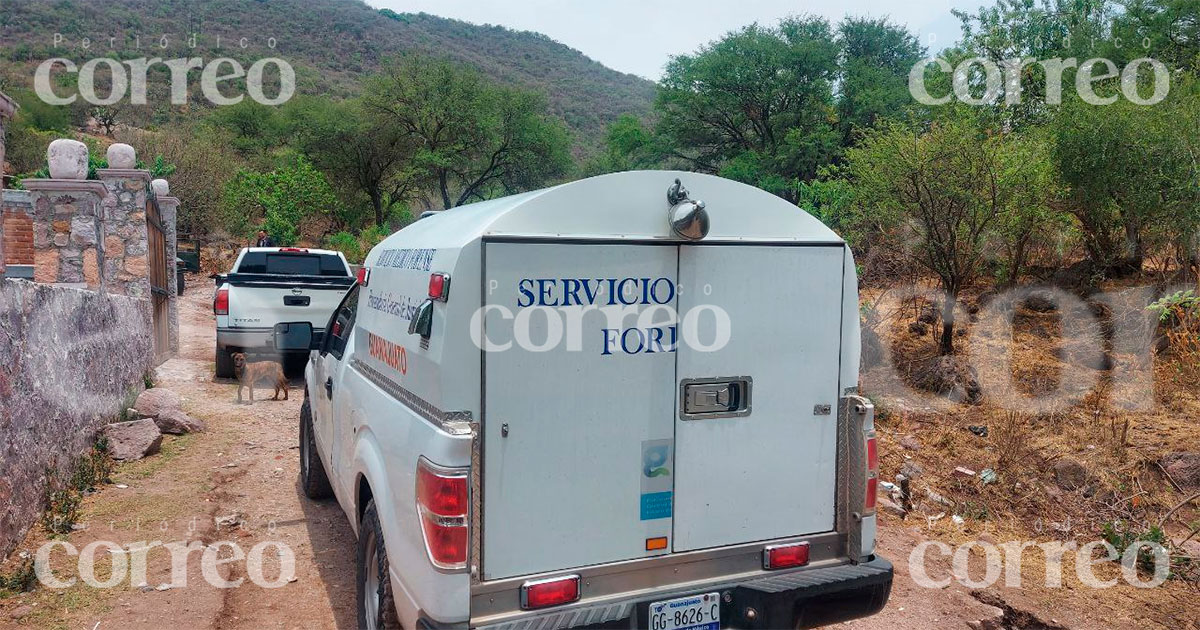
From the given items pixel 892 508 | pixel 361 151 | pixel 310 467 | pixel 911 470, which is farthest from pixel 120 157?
pixel 361 151

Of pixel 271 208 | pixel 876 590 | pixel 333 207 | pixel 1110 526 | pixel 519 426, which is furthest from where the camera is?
pixel 333 207

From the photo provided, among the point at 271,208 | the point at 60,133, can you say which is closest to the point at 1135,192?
the point at 271,208

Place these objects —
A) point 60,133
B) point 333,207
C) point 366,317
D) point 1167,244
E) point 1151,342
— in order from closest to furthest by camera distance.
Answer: point 366,317 < point 1151,342 < point 1167,244 < point 333,207 < point 60,133

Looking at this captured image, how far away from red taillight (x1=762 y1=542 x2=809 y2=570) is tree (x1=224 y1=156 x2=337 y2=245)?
27.0m

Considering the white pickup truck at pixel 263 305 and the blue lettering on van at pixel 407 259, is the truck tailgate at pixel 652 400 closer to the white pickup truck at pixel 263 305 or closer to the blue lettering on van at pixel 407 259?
the blue lettering on van at pixel 407 259

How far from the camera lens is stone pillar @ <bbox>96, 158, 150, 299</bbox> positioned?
10477 millimetres

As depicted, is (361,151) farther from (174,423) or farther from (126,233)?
(174,423)

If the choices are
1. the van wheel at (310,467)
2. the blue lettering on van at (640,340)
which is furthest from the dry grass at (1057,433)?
the van wheel at (310,467)

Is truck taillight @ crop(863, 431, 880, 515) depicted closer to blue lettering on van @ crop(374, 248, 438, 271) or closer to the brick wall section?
blue lettering on van @ crop(374, 248, 438, 271)

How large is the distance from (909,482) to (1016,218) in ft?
18.5

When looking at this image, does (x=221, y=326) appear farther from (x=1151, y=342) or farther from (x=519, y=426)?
(x=1151, y=342)

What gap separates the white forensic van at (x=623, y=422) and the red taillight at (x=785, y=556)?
0.03 ft

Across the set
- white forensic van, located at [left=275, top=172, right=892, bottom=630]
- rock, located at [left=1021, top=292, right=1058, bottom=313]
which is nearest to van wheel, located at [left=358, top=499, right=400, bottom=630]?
white forensic van, located at [left=275, top=172, right=892, bottom=630]

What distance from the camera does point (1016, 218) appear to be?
11.2 m
